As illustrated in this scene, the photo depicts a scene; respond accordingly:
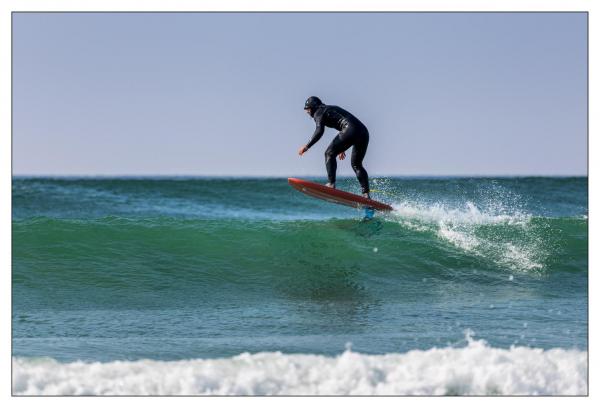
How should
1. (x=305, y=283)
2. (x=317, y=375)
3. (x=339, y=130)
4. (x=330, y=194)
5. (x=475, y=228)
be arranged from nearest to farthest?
(x=317, y=375)
(x=305, y=283)
(x=339, y=130)
(x=330, y=194)
(x=475, y=228)

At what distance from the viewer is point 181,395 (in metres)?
5.43

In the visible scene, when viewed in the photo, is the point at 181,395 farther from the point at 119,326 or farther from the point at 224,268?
the point at 224,268

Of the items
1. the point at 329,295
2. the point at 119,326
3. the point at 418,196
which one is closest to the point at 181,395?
the point at 119,326

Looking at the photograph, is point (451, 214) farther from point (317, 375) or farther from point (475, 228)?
point (317, 375)

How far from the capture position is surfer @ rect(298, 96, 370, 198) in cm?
1038

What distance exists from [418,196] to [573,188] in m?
19.1

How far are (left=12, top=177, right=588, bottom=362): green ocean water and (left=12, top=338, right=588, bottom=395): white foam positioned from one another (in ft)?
1.33

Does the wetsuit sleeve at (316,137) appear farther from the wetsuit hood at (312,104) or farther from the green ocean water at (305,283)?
the green ocean water at (305,283)

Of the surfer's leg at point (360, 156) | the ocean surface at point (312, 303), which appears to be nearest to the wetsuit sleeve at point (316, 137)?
the surfer's leg at point (360, 156)

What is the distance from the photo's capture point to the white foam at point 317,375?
18.0 feet

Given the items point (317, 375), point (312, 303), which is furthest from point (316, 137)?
point (317, 375)

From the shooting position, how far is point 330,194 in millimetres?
10859

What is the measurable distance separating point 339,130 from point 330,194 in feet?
3.38

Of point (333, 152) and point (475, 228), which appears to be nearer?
point (333, 152)
